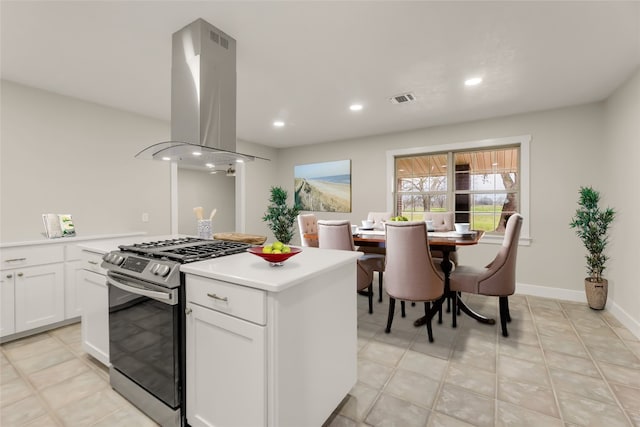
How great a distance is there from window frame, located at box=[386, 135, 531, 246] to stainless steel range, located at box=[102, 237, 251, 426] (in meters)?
3.53

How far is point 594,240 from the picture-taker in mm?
3186

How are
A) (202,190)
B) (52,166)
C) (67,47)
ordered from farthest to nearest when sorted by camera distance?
(202,190) < (52,166) < (67,47)

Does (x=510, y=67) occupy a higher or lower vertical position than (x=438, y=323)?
higher

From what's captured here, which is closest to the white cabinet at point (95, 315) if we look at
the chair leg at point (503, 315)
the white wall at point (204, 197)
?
the chair leg at point (503, 315)

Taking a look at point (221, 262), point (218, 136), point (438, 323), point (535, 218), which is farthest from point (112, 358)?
point (535, 218)

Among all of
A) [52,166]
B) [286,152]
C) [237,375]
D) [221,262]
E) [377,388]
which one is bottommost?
[377,388]

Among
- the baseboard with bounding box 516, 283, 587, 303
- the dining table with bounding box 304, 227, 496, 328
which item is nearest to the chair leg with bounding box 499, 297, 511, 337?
the dining table with bounding box 304, 227, 496, 328

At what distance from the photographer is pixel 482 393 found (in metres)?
1.82

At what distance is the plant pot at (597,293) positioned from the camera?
3.18 m

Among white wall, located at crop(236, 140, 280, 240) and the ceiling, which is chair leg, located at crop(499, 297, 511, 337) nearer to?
the ceiling

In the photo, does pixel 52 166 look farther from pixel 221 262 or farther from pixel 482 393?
pixel 482 393

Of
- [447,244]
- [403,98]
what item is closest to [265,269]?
[447,244]

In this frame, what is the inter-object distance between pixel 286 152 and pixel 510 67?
Result: 4219 millimetres

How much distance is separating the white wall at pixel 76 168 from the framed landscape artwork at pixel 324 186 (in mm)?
2479
